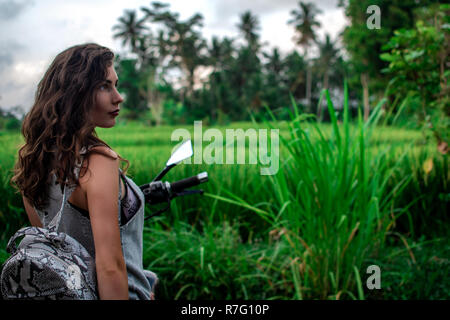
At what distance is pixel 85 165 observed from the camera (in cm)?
77

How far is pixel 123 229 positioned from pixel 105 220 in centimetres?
13

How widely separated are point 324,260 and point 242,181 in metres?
A: 1.04

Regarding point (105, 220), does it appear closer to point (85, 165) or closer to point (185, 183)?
point (85, 165)

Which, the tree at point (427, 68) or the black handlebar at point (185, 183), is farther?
the tree at point (427, 68)

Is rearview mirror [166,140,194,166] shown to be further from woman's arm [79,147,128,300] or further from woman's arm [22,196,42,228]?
woman's arm [22,196,42,228]

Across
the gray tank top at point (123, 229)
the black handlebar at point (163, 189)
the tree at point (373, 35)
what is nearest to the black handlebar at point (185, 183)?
the black handlebar at point (163, 189)

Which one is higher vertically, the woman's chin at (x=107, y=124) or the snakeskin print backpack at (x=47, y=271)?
the woman's chin at (x=107, y=124)

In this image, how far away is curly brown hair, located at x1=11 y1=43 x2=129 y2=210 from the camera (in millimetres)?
783

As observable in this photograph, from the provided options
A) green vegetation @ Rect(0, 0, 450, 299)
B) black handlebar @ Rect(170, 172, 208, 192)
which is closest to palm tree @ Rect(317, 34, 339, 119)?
green vegetation @ Rect(0, 0, 450, 299)

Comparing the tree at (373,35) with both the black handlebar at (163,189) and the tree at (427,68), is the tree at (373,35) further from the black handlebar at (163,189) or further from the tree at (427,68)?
the black handlebar at (163,189)

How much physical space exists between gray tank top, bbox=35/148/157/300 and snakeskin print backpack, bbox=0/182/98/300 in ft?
0.16

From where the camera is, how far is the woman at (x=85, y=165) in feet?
2.45
